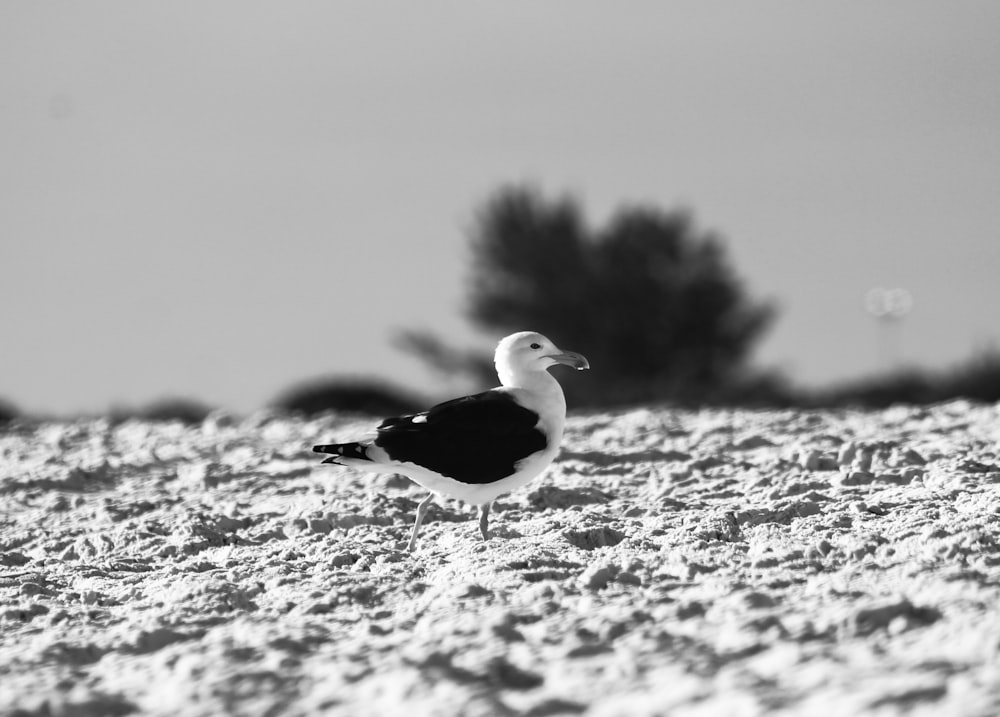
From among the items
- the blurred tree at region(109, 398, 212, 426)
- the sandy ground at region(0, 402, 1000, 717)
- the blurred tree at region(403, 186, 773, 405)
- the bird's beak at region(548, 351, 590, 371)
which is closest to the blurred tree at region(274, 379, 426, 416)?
the blurred tree at region(109, 398, 212, 426)

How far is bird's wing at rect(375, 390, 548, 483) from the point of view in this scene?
21.5ft

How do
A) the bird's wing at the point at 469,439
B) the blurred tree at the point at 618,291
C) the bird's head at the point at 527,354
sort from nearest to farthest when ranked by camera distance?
the bird's wing at the point at 469,439, the bird's head at the point at 527,354, the blurred tree at the point at 618,291

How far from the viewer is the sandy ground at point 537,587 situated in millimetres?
4172

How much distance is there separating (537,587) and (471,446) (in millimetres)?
1301

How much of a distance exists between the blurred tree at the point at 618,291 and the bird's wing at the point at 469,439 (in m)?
30.2

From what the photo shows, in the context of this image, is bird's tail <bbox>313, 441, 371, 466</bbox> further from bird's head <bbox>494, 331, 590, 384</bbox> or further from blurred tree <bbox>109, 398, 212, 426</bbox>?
blurred tree <bbox>109, 398, 212, 426</bbox>

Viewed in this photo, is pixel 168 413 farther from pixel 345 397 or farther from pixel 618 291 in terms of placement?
pixel 618 291

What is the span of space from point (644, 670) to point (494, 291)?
35.7 meters

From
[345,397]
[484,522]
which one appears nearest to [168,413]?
[345,397]

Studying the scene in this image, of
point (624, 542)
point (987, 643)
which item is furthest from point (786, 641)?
point (624, 542)

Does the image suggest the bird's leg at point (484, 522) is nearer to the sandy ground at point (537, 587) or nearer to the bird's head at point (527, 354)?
the sandy ground at point (537, 587)

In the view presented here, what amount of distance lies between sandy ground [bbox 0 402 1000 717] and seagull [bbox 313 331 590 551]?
1.05ft

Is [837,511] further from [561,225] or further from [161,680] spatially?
[561,225]

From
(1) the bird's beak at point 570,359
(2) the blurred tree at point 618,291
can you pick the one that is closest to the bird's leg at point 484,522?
(1) the bird's beak at point 570,359
